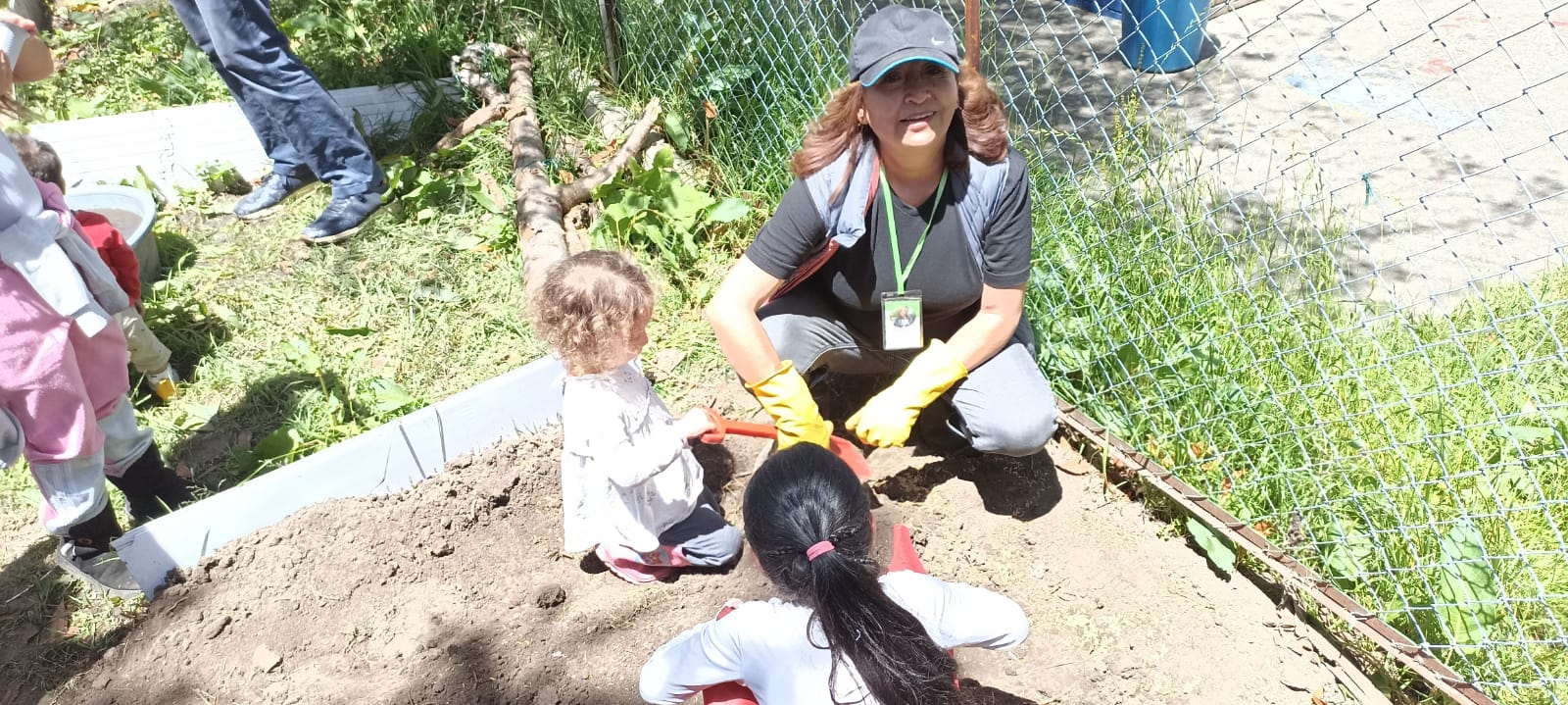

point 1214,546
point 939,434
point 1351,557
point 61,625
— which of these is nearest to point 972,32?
point 939,434

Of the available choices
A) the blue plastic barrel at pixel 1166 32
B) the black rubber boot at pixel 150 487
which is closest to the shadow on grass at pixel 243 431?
the black rubber boot at pixel 150 487

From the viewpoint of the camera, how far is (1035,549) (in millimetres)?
2424

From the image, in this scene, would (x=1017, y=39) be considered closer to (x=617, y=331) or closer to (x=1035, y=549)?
(x=1035, y=549)

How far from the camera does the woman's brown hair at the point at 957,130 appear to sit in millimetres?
2238

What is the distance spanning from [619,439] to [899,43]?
0.99m

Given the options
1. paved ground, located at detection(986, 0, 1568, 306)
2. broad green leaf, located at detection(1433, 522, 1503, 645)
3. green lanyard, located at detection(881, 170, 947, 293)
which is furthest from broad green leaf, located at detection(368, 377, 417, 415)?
broad green leaf, located at detection(1433, 522, 1503, 645)

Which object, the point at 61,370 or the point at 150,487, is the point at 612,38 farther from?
the point at 61,370

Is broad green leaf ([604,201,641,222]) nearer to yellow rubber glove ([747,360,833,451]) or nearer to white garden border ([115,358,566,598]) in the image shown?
white garden border ([115,358,566,598])

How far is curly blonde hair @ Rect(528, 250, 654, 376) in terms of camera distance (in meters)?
2.01

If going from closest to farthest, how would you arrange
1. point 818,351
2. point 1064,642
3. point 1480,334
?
1. point 1064,642
2. point 818,351
3. point 1480,334

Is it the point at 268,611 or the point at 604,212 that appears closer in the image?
the point at 268,611

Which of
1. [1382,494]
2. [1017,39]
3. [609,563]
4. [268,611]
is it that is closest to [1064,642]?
[1382,494]

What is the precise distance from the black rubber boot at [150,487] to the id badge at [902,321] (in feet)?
6.09

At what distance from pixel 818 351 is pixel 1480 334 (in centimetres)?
188
